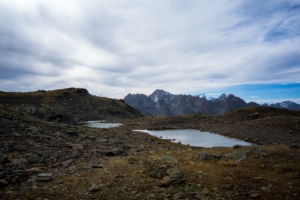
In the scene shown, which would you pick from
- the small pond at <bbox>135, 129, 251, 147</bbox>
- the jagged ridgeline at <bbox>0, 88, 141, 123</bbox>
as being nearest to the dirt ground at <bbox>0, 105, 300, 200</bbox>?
the small pond at <bbox>135, 129, 251, 147</bbox>

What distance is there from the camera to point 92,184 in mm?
8273

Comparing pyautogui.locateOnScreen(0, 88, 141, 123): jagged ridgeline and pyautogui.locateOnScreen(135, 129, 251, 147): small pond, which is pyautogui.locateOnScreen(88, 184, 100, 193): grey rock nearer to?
pyautogui.locateOnScreen(135, 129, 251, 147): small pond

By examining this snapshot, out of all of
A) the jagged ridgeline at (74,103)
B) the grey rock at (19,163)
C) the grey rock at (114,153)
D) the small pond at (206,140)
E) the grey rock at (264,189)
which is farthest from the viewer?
the jagged ridgeline at (74,103)

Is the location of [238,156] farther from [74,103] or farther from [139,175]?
[74,103]

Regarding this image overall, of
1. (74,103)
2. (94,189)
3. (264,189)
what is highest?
(74,103)

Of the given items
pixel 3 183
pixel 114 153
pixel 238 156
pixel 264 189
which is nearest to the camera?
pixel 3 183

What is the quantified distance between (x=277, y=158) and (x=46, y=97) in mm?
120195

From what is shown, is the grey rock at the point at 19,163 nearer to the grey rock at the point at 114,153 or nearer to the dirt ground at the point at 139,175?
the dirt ground at the point at 139,175

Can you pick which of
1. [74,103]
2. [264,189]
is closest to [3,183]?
[264,189]

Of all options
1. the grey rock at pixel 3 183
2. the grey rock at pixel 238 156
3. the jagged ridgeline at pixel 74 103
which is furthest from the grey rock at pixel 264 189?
the jagged ridgeline at pixel 74 103

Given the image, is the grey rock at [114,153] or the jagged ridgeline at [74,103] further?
the jagged ridgeline at [74,103]

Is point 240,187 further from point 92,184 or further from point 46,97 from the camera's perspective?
point 46,97

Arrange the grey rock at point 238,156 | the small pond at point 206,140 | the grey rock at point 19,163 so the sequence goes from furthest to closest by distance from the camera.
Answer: the small pond at point 206,140
the grey rock at point 238,156
the grey rock at point 19,163

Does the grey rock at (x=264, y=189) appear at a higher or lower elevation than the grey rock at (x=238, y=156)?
lower
